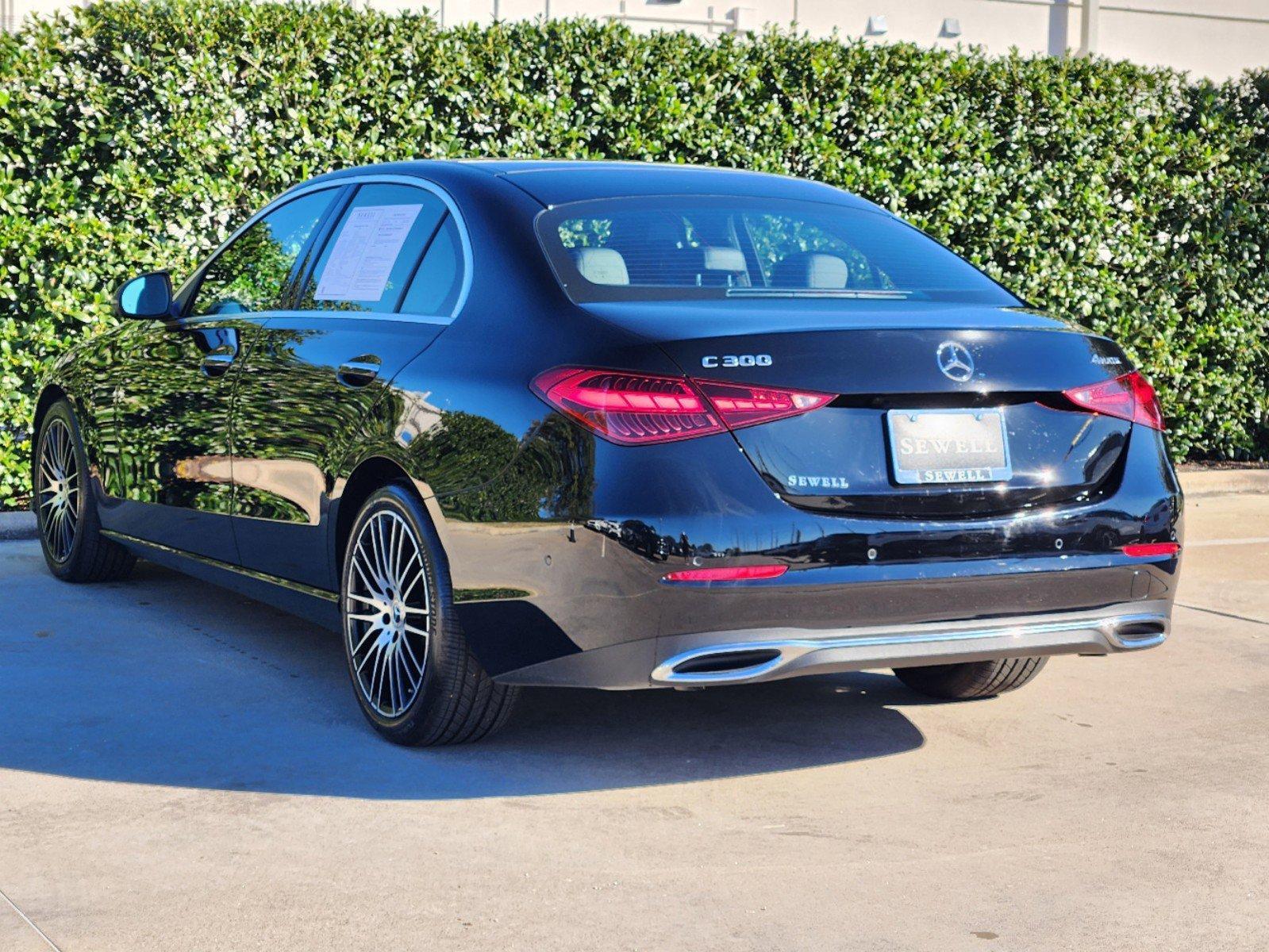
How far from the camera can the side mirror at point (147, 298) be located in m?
6.52

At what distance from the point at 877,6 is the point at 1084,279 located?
9.00 metres

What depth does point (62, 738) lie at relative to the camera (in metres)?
4.97

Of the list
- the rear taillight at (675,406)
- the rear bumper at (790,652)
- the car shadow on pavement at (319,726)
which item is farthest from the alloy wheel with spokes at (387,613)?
the rear taillight at (675,406)

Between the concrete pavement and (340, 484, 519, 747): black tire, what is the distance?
99 millimetres

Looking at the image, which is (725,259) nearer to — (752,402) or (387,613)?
(752,402)

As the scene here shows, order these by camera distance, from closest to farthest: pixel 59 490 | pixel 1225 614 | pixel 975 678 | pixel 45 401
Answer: pixel 975 678 → pixel 1225 614 → pixel 59 490 → pixel 45 401

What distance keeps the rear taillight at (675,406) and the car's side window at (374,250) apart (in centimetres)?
118

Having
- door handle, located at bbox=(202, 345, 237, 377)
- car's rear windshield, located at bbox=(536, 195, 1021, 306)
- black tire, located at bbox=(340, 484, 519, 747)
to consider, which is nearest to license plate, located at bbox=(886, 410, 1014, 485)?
car's rear windshield, located at bbox=(536, 195, 1021, 306)

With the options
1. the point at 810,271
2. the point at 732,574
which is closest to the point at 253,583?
the point at 810,271

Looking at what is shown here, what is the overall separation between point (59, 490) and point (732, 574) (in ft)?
13.9

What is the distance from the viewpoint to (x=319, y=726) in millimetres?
5145

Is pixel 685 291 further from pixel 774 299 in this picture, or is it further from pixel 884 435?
pixel 884 435

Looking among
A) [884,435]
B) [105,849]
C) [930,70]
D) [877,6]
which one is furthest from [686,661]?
[877,6]

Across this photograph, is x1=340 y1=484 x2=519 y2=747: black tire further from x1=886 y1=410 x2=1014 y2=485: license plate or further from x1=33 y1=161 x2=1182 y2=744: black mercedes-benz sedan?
x1=886 y1=410 x2=1014 y2=485: license plate
